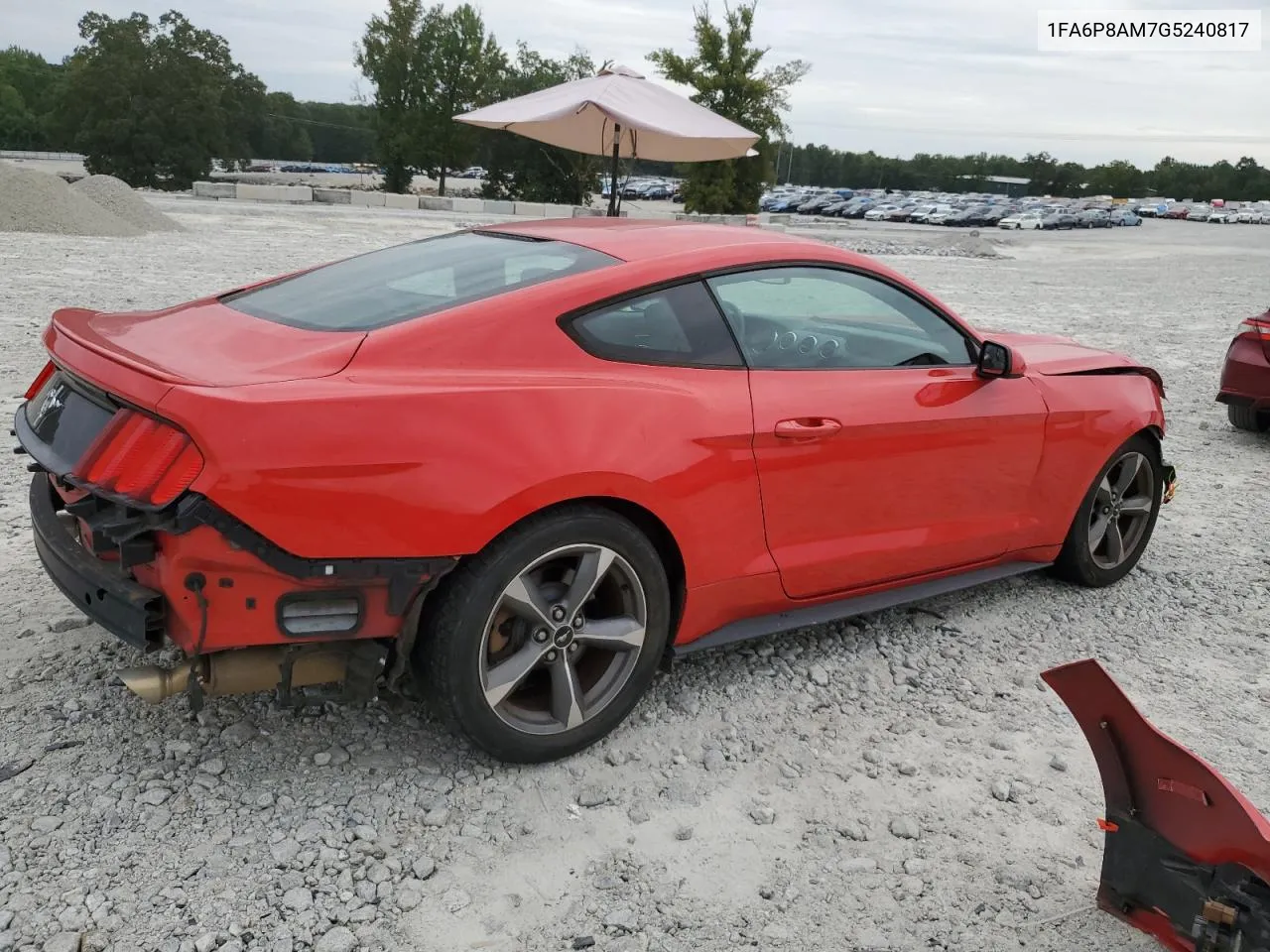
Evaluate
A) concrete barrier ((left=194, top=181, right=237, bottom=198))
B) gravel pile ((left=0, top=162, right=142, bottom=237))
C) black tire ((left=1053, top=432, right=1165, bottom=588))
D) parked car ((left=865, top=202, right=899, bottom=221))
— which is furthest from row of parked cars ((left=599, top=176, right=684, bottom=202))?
black tire ((left=1053, top=432, right=1165, bottom=588))

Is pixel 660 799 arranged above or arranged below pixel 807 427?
below

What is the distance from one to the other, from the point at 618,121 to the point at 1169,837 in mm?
12674

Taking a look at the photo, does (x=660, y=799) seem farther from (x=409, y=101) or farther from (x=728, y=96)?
(x=409, y=101)

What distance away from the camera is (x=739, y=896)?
8.59 ft

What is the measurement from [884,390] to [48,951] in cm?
283

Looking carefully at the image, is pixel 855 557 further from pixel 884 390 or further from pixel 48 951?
pixel 48 951

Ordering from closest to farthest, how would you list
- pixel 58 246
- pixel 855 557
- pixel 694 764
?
pixel 694 764 → pixel 855 557 → pixel 58 246

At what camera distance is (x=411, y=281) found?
3375mm

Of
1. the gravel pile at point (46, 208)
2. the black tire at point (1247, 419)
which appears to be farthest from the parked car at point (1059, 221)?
the black tire at point (1247, 419)

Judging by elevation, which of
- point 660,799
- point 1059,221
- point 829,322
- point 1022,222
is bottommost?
point 660,799

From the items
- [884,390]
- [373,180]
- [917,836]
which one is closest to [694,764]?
[917,836]

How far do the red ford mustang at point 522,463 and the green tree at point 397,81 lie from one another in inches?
2128

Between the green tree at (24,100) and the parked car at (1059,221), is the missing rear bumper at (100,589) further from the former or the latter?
the green tree at (24,100)

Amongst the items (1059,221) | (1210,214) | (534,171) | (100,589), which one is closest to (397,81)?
(534,171)
